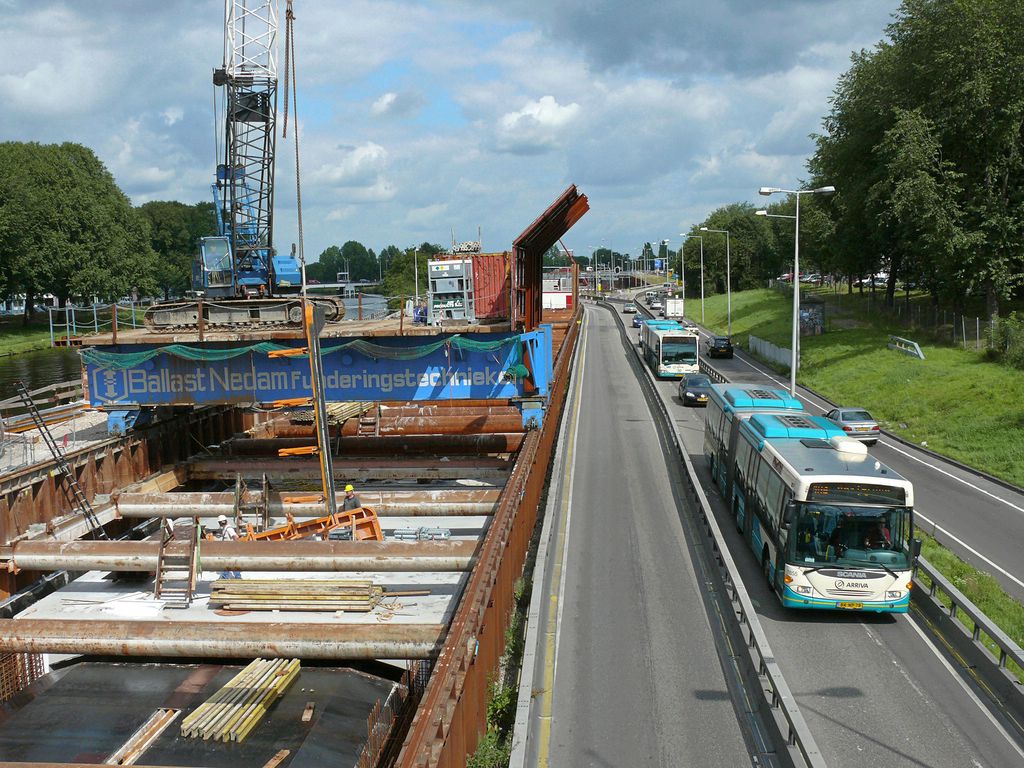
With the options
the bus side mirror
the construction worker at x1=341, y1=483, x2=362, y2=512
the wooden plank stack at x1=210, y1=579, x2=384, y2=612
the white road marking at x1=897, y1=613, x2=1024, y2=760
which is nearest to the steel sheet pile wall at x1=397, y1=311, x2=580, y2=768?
the wooden plank stack at x1=210, y1=579, x2=384, y2=612

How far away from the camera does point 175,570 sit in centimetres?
1700

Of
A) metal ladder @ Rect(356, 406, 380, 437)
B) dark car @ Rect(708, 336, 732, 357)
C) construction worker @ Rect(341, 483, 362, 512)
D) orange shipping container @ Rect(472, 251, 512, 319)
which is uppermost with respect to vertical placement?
orange shipping container @ Rect(472, 251, 512, 319)

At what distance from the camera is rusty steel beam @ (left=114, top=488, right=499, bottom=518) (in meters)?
20.6

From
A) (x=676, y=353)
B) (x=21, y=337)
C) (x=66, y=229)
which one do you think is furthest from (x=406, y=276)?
(x=676, y=353)

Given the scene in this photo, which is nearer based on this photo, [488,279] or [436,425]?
[436,425]

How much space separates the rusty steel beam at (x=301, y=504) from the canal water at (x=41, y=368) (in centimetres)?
3137

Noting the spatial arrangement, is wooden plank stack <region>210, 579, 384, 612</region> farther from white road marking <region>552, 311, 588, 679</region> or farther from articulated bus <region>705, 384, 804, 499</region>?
articulated bus <region>705, 384, 804, 499</region>

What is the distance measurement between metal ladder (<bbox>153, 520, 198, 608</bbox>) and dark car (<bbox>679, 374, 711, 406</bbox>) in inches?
1210

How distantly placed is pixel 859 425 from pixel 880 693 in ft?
76.9

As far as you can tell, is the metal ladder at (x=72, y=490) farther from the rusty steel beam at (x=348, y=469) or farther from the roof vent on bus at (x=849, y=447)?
the roof vent on bus at (x=849, y=447)

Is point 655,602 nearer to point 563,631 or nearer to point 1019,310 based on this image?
point 563,631

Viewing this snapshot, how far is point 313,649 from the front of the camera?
13.2 metres

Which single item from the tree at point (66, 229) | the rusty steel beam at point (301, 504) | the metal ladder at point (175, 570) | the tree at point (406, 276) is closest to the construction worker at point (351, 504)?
the rusty steel beam at point (301, 504)

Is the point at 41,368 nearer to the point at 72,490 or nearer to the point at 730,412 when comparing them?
the point at 72,490
